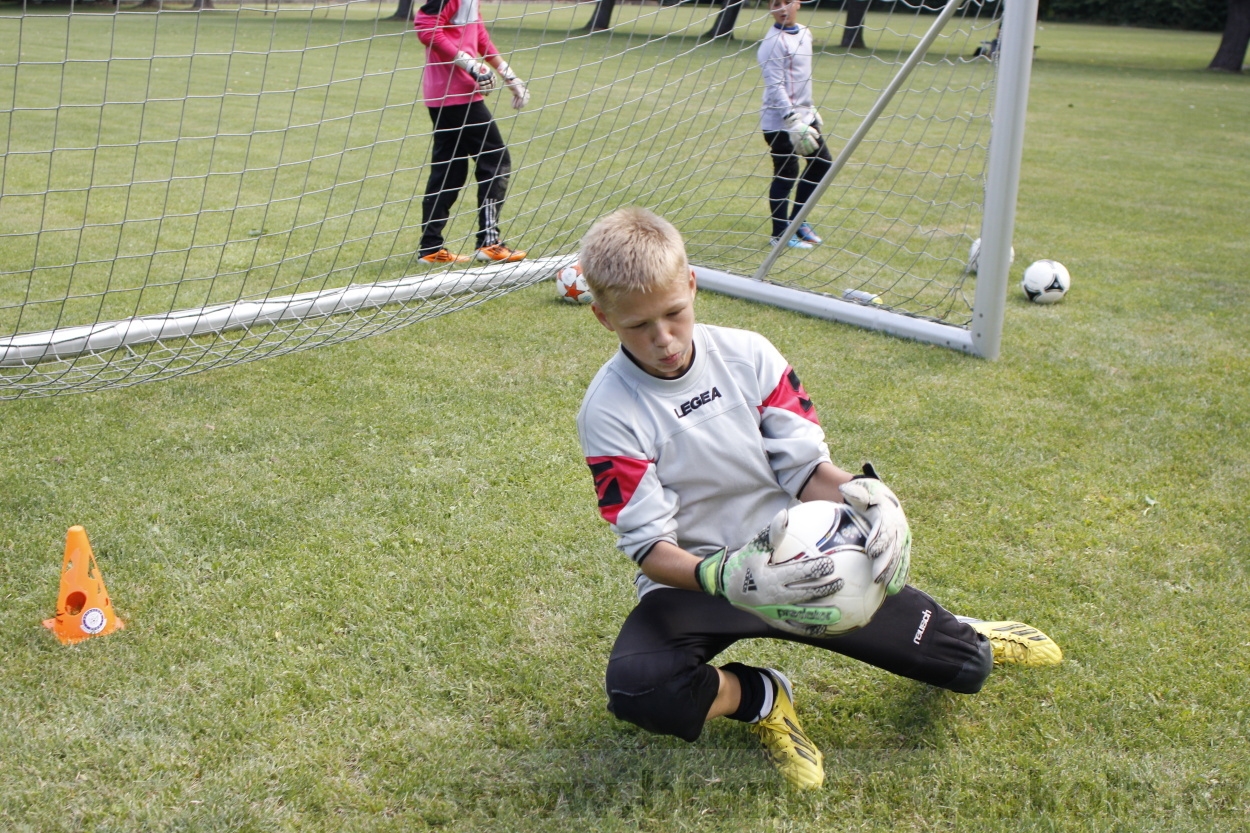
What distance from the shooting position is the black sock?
8.05 ft

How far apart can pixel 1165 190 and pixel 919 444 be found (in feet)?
22.5

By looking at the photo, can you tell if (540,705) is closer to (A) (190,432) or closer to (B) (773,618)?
(B) (773,618)

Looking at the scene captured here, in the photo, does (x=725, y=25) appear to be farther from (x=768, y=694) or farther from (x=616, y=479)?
(x=768, y=694)

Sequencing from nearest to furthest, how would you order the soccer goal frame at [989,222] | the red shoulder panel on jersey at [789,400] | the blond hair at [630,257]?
the blond hair at [630,257]
the red shoulder panel on jersey at [789,400]
the soccer goal frame at [989,222]

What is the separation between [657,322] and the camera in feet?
7.37

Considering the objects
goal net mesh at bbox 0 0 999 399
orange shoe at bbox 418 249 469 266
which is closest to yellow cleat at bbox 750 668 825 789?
goal net mesh at bbox 0 0 999 399

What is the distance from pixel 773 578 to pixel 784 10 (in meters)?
5.18

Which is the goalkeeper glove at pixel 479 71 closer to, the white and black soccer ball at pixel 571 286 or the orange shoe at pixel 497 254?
the orange shoe at pixel 497 254

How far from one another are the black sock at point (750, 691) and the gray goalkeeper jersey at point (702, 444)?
0.29 m

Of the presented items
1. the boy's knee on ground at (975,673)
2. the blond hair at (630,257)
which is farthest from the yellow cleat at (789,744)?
the blond hair at (630,257)

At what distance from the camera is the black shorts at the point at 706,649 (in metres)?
2.28

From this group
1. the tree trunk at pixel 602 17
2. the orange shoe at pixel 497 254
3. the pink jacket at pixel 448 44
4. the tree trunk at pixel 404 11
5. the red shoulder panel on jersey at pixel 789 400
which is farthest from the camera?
the orange shoe at pixel 497 254

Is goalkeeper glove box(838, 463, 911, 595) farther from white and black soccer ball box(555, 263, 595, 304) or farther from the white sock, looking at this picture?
white and black soccer ball box(555, 263, 595, 304)

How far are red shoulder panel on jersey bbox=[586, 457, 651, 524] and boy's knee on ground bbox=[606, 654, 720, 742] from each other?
0.32m
